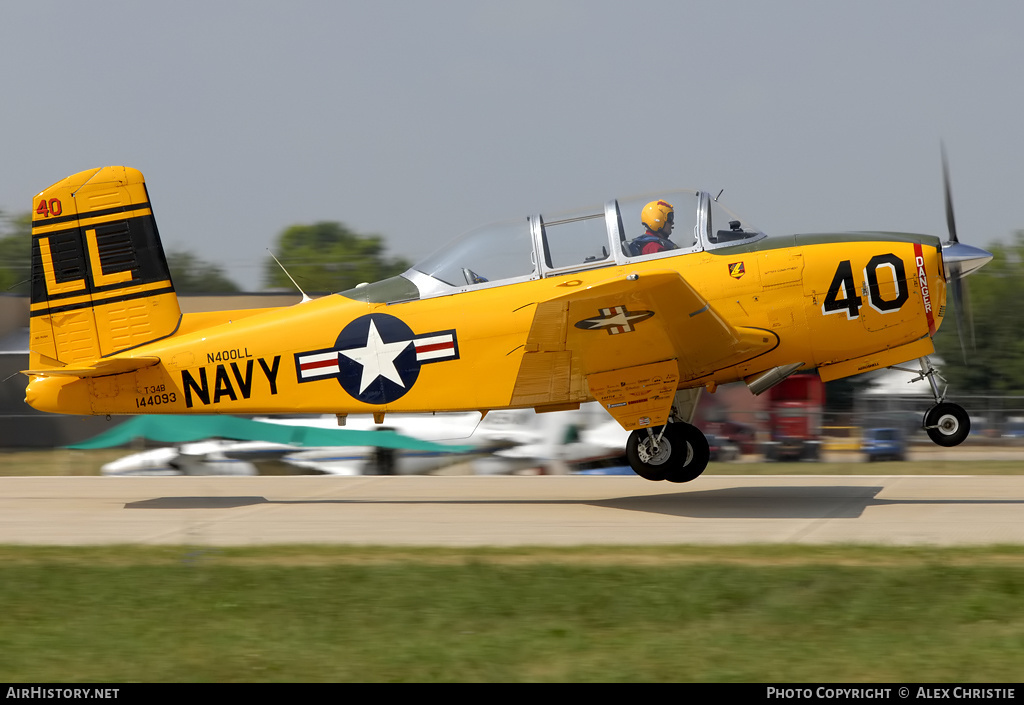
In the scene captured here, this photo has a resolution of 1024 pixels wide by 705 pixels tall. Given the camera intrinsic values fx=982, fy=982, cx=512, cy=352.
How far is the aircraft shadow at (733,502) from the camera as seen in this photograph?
929 cm

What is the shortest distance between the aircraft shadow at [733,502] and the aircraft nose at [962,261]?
228 cm

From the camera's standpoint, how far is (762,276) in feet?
30.6

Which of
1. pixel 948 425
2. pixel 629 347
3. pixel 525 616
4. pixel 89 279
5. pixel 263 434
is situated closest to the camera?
pixel 525 616

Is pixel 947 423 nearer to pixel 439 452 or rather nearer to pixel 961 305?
pixel 961 305

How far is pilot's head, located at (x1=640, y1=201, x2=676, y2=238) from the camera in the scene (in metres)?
9.36

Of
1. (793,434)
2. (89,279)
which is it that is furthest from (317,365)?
(793,434)

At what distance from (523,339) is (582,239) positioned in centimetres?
112

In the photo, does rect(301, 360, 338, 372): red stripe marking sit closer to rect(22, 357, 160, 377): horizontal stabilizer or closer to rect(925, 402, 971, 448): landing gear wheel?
rect(22, 357, 160, 377): horizontal stabilizer

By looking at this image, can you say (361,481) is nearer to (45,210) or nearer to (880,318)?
(45,210)

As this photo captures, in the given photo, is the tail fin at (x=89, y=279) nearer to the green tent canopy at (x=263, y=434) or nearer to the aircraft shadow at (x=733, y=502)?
the aircraft shadow at (x=733, y=502)

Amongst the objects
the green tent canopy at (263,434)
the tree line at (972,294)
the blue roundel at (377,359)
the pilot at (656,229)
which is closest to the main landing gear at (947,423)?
the pilot at (656,229)

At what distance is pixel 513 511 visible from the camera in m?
9.87

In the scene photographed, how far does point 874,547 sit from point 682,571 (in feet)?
5.62

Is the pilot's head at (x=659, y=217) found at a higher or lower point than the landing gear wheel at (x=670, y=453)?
higher
